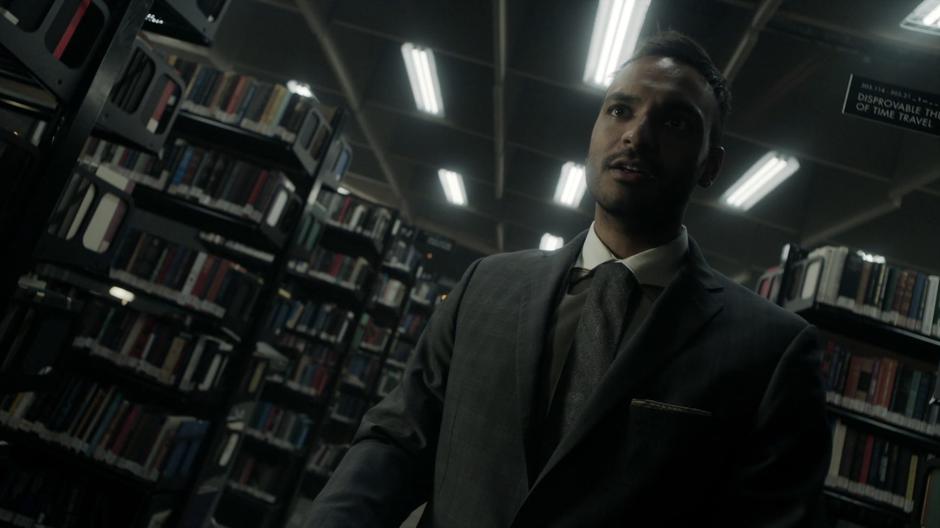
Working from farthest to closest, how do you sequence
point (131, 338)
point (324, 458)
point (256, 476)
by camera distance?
1. point (324, 458)
2. point (256, 476)
3. point (131, 338)

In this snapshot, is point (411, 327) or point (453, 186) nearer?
point (411, 327)

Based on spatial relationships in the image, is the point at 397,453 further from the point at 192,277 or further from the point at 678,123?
the point at 192,277

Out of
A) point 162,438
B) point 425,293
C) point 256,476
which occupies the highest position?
point 425,293

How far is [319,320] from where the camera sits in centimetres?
551

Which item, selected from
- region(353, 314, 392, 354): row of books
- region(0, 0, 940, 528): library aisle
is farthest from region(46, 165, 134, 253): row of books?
region(353, 314, 392, 354): row of books

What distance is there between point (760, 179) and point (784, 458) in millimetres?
5874

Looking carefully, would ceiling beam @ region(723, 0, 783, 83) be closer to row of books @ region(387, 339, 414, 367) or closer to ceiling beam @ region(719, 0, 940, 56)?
ceiling beam @ region(719, 0, 940, 56)

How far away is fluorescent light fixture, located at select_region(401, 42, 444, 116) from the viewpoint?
550 centimetres

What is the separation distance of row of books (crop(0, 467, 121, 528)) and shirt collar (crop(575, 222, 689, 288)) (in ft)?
9.88

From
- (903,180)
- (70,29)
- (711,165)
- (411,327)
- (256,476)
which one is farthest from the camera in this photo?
(411,327)

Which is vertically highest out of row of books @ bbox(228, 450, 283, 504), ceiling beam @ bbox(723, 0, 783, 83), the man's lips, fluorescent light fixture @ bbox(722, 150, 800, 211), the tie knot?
fluorescent light fixture @ bbox(722, 150, 800, 211)

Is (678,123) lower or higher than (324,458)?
higher

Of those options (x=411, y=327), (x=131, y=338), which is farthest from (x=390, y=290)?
(x=131, y=338)

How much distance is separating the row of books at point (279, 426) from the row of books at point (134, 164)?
2.42 metres
